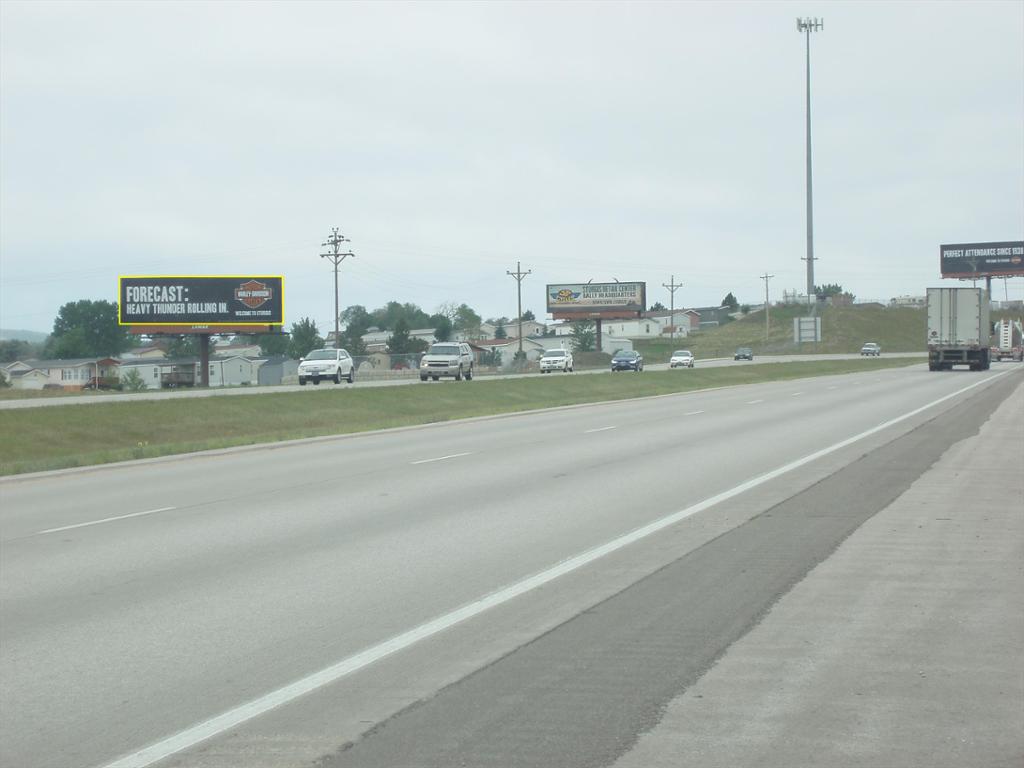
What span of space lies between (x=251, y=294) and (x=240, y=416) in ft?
143

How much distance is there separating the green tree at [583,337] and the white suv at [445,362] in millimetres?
81966

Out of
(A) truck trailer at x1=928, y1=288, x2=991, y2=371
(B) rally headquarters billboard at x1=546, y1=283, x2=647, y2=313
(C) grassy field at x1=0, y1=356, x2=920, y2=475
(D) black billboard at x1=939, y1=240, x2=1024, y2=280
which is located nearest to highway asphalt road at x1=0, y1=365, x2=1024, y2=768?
(C) grassy field at x1=0, y1=356, x2=920, y2=475

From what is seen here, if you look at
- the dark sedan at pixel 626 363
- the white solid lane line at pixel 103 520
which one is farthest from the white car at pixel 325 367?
the white solid lane line at pixel 103 520

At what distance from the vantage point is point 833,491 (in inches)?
587

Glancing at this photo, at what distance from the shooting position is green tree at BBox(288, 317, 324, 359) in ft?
445

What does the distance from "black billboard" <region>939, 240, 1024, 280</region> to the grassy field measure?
104m

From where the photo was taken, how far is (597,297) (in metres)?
124

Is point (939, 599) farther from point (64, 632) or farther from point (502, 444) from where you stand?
point (502, 444)

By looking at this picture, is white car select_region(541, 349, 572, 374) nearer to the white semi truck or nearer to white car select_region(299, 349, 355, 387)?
white car select_region(299, 349, 355, 387)

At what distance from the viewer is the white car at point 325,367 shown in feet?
175

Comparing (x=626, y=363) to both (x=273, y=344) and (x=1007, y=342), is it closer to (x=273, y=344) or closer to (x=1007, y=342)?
(x=1007, y=342)

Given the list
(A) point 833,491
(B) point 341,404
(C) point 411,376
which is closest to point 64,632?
(A) point 833,491

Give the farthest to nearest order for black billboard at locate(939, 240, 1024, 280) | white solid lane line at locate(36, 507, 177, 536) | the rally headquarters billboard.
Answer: black billboard at locate(939, 240, 1024, 280)
the rally headquarters billboard
white solid lane line at locate(36, 507, 177, 536)

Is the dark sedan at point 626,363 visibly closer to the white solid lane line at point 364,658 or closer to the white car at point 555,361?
the white car at point 555,361
